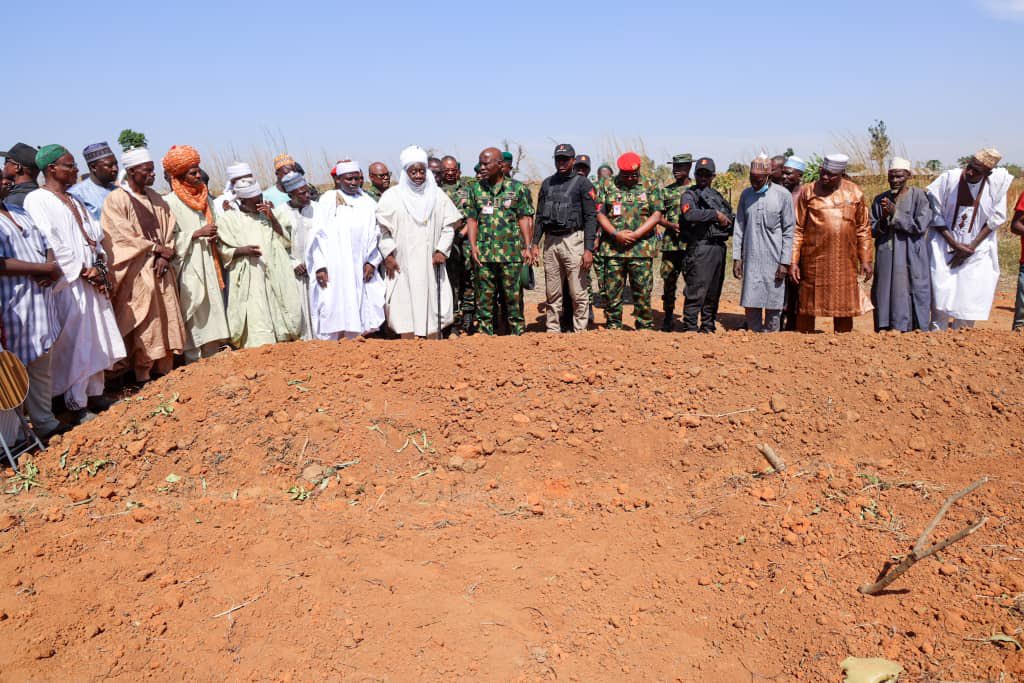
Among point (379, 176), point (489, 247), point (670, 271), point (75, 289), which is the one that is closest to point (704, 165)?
point (670, 271)

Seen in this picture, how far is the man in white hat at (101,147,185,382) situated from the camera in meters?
4.98

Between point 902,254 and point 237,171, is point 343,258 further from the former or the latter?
point 902,254

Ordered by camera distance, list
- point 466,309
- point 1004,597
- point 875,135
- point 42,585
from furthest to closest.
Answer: point 875,135
point 466,309
point 42,585
point 1004,597

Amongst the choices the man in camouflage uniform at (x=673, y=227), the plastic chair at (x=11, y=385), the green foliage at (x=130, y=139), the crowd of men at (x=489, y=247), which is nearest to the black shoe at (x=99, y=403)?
the crowd of men at (x=489, y=247)

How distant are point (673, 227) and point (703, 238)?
317 mm

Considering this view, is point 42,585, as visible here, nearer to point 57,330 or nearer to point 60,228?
point 57,330

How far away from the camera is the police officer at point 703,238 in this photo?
233 inches

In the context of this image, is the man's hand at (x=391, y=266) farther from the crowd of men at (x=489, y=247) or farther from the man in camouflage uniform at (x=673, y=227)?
the man in camouflage uniform at (x=673, y=227)

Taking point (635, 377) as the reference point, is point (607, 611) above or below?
below

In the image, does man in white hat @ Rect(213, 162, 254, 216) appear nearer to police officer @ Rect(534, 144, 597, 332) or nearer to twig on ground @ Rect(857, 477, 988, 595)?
police officer @ Rect(534, 144, 597, 332)

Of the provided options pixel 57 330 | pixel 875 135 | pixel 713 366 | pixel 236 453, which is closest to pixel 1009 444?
pixel 713 366

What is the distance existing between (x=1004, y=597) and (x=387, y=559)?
2555 millimetres

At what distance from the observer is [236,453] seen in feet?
13.7

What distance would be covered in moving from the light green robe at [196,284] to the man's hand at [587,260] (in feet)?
9.47
